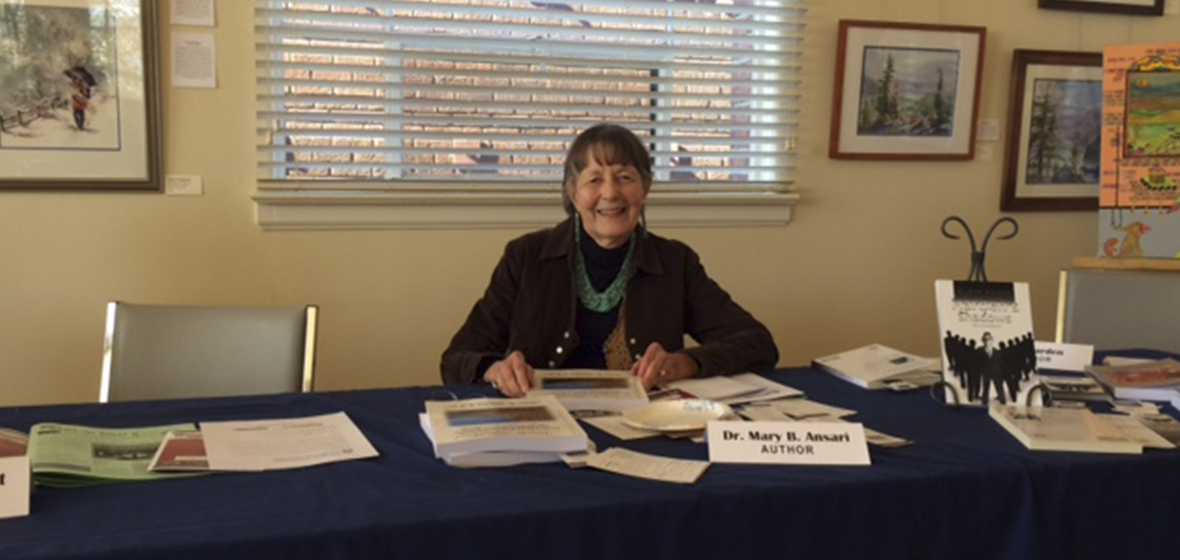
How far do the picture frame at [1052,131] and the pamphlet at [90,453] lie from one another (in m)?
2.94

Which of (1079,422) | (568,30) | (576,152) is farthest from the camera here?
(568,30)

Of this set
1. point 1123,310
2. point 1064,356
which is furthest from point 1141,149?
point 1064,356

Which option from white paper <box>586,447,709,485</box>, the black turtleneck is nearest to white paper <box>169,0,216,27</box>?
the black turtleneck

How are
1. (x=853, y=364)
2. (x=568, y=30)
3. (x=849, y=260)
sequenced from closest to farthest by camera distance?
(x=853, y=364)
(x=568, y=30)
(x=849, y=260)

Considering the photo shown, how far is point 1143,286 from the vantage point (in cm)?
276

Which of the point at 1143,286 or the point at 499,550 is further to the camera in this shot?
the point at 1143,286

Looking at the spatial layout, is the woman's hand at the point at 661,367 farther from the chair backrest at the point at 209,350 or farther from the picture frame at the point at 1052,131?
the picture frame at the point at 1052,131

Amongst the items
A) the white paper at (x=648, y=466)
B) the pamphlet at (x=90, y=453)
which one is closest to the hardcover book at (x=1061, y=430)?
the white paper at (x=648, y=466)

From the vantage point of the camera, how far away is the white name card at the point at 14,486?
1.18m

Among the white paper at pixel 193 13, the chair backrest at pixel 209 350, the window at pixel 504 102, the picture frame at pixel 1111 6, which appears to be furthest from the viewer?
the picture frame at pixel 1111 6

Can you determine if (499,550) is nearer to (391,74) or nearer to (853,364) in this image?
(853,364)

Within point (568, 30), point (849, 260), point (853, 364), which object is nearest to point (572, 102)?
point (568, 30)

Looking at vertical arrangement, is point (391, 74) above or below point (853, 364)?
above

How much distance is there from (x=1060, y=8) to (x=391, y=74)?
229 cm
